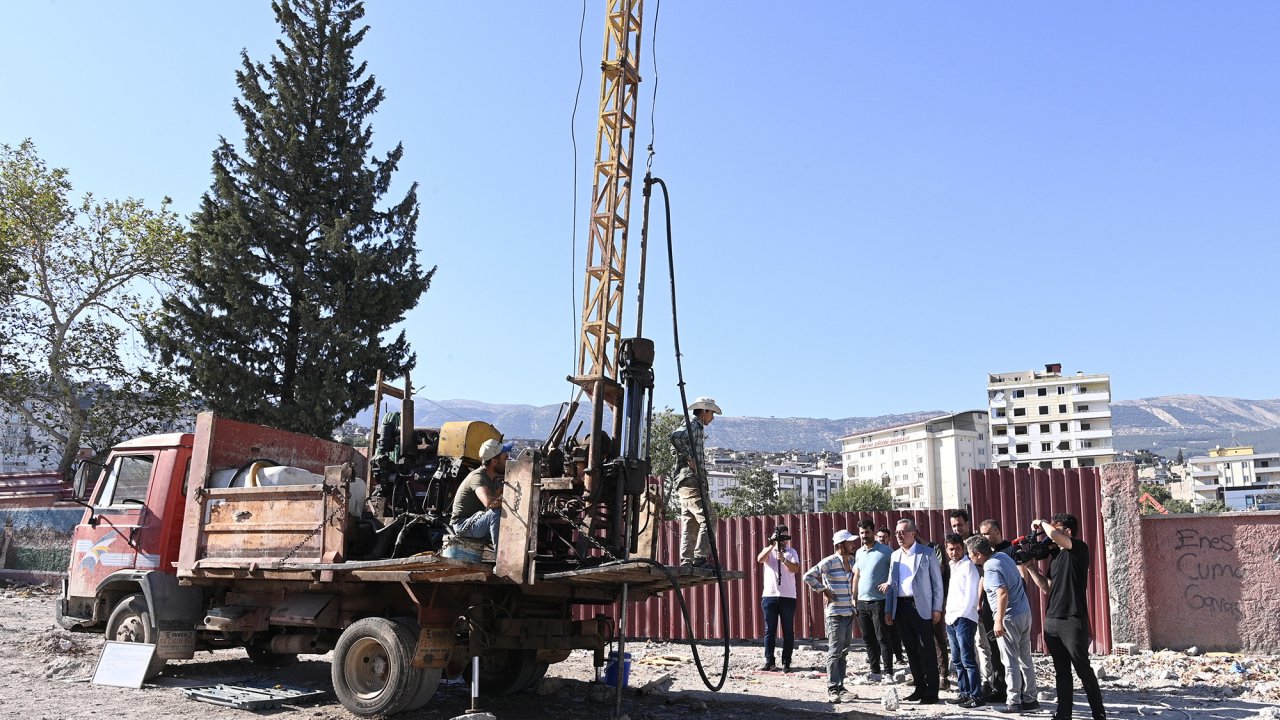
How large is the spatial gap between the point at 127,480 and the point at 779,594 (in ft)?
24.4

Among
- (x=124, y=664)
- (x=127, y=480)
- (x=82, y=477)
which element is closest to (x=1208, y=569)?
(x=124, y=664)

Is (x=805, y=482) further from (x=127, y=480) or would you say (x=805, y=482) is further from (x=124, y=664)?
(x=124, y=664)

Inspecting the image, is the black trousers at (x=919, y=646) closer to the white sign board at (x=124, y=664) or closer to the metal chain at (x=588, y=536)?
the metal chain at (x=588, y=536)

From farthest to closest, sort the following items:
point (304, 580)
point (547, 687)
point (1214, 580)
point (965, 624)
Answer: point (1214, 580) < point (547, 687) < point (965, 624) < point (304, 580)

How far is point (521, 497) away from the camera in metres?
6.95

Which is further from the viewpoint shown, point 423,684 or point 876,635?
point 876,635

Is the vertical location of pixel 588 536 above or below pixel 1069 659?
above

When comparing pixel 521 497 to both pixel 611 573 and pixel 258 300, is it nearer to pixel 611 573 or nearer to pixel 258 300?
pixel 611 573

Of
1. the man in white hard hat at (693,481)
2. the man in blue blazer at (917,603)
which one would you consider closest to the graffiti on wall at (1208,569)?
the man in blue blazer at (917,603)

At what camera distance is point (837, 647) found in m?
8.71

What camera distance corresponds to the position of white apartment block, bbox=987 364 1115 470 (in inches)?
5290

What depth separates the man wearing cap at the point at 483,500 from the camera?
7.15 m

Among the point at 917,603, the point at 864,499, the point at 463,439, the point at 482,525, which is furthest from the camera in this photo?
the point at 864,499

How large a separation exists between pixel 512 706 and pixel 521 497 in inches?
99.0
